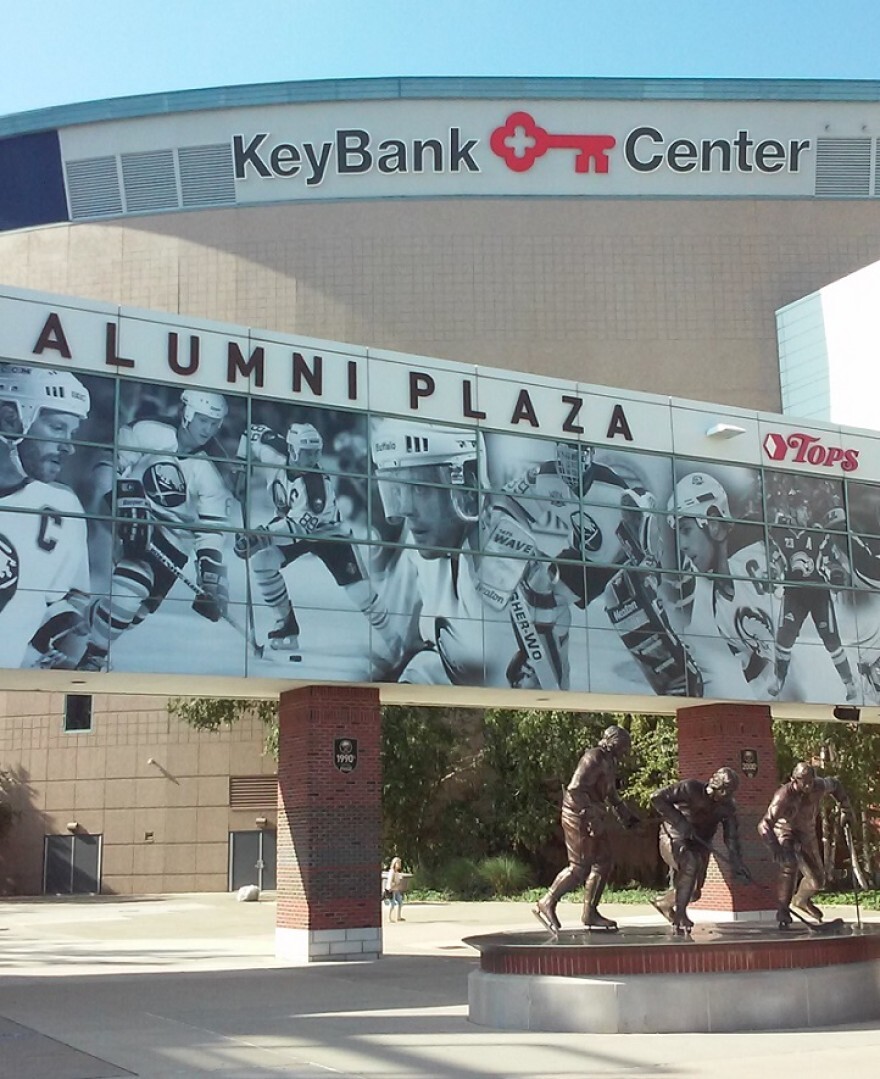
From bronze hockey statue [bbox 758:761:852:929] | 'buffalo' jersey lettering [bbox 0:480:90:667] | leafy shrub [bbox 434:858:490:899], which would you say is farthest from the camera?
leafy shrub [bbox 434:858:490:899]

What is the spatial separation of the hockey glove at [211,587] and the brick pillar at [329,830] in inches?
88.3

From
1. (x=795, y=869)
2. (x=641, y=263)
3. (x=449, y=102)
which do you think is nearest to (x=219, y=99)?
(x=449, y=102)

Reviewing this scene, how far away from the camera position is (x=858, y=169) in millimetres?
45750

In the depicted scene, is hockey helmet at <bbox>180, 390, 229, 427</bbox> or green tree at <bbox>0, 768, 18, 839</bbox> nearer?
hockey helmet at <bbox>180, 390, 229, 427</bbox>

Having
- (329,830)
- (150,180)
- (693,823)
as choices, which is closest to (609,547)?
(329,830)

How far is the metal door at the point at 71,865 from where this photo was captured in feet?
151

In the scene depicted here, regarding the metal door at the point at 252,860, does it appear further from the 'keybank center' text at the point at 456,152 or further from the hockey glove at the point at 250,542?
the hockey glove at the point at 250,542

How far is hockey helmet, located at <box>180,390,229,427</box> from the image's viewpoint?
20.8 meters

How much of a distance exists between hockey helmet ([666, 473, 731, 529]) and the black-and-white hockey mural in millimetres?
43

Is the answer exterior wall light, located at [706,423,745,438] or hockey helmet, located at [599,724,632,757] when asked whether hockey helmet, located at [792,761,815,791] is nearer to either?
hockey helmet, located at [599,724,632,757]

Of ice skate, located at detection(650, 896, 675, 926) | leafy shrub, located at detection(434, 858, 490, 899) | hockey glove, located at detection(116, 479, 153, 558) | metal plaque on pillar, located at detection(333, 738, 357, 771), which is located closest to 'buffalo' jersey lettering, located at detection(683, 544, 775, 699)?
metal plaque on pillar, located at detection(333, 738, 357, 771)

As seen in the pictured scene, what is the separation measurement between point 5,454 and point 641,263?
29800 mm

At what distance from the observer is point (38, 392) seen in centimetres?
1962

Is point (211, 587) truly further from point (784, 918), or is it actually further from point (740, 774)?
point (740, 774)
